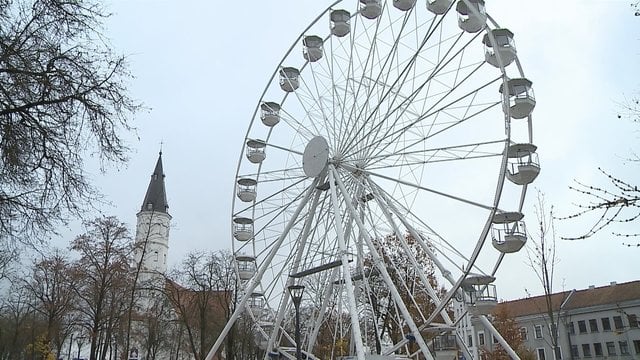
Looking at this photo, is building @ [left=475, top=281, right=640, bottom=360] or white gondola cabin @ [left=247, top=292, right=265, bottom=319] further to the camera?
Result: building @ [left=475, top=281, right=640, bottom=360]

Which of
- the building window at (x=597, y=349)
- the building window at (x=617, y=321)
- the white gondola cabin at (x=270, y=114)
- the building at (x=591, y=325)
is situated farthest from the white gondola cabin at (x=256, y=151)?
the building window at (x=597, y=349)

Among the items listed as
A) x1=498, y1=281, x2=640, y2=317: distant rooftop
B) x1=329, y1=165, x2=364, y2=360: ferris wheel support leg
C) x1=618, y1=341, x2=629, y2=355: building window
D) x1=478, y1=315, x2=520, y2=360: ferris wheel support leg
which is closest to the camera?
x1=329, y1=165, x2=364, y2=360: ferris wheel support leg

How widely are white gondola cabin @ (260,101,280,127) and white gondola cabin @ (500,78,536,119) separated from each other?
10663 mm

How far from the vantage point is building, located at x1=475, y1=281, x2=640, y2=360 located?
Answer: 49312mm

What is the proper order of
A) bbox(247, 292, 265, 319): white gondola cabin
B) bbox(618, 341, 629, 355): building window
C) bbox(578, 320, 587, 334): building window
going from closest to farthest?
bbox(247, 292, 265, 319): white gondola cabin, bbox(618, 341, 629, 355): building window, bbox(578, 320, 587, 334): building window

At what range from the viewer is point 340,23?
23.6 metres

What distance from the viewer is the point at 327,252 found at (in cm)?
2169

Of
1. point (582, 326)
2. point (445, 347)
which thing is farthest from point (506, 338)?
point (582, 326)

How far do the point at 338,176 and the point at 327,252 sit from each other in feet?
9.92

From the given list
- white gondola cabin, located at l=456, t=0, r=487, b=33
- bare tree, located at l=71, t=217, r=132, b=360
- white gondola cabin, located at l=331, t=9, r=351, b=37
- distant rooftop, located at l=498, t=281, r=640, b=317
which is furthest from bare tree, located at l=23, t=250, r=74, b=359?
distant rooftop, located at l=498, t=281, r=640, b=317

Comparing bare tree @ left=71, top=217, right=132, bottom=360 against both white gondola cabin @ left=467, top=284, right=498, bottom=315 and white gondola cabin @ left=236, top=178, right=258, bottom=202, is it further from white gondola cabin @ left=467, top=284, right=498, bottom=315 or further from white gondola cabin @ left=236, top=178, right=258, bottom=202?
white gondola cabin @ left=467, top=284, right=498, bottom=315

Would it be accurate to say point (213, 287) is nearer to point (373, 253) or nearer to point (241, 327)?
point (241, 327)

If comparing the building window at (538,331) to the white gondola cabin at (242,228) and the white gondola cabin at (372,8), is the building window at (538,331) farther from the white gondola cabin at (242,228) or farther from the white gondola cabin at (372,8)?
the white gondola cabin at (372,8)

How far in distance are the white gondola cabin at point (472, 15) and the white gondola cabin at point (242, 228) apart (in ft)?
37.7
